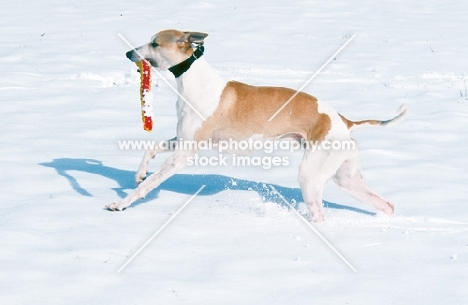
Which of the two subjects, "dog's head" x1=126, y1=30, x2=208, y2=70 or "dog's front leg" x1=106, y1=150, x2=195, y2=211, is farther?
"dog's head" x1=126, y1=30, x2=208, y2=70

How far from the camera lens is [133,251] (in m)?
5.56

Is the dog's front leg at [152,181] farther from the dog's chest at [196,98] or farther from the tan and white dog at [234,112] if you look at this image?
the dog's chest at [196,98]

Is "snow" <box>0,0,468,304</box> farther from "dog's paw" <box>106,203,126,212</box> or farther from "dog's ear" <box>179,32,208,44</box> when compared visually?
"dog's ear" <box>179,32,208,44</box>

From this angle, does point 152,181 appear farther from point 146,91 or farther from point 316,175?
point 316,175

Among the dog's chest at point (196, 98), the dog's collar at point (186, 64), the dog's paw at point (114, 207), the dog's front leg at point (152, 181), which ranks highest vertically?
the dog's collar at point (186, 64)

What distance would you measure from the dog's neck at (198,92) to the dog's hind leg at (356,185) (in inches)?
49.9

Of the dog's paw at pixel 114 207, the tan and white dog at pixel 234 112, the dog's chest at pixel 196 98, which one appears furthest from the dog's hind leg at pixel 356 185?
the dog's paw at pixel 114 207

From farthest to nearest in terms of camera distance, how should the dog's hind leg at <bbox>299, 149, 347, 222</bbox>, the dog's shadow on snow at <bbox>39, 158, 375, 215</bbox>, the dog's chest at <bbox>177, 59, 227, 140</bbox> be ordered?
the dog's shadow on snow at <bbox>39, 158, 375, 215</bbox> < the dog's chest at <bbox>177, 59, 227, 140</bbox> < the dog's hind leg at <bbox>299, 149, 347, 222</bbox>

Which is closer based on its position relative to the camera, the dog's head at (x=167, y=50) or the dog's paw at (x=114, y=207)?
the dog's paw at (x=114, y=207)

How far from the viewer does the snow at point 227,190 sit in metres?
5.06

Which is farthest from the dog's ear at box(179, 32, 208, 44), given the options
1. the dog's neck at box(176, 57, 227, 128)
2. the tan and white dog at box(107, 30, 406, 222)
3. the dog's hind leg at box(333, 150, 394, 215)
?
the dog's hind leg at box(333, 150, 394, 215)

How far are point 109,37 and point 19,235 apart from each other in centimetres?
974

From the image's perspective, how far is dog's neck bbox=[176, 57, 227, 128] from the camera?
6723mm

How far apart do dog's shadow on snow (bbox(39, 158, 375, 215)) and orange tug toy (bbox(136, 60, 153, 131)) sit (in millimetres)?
667
